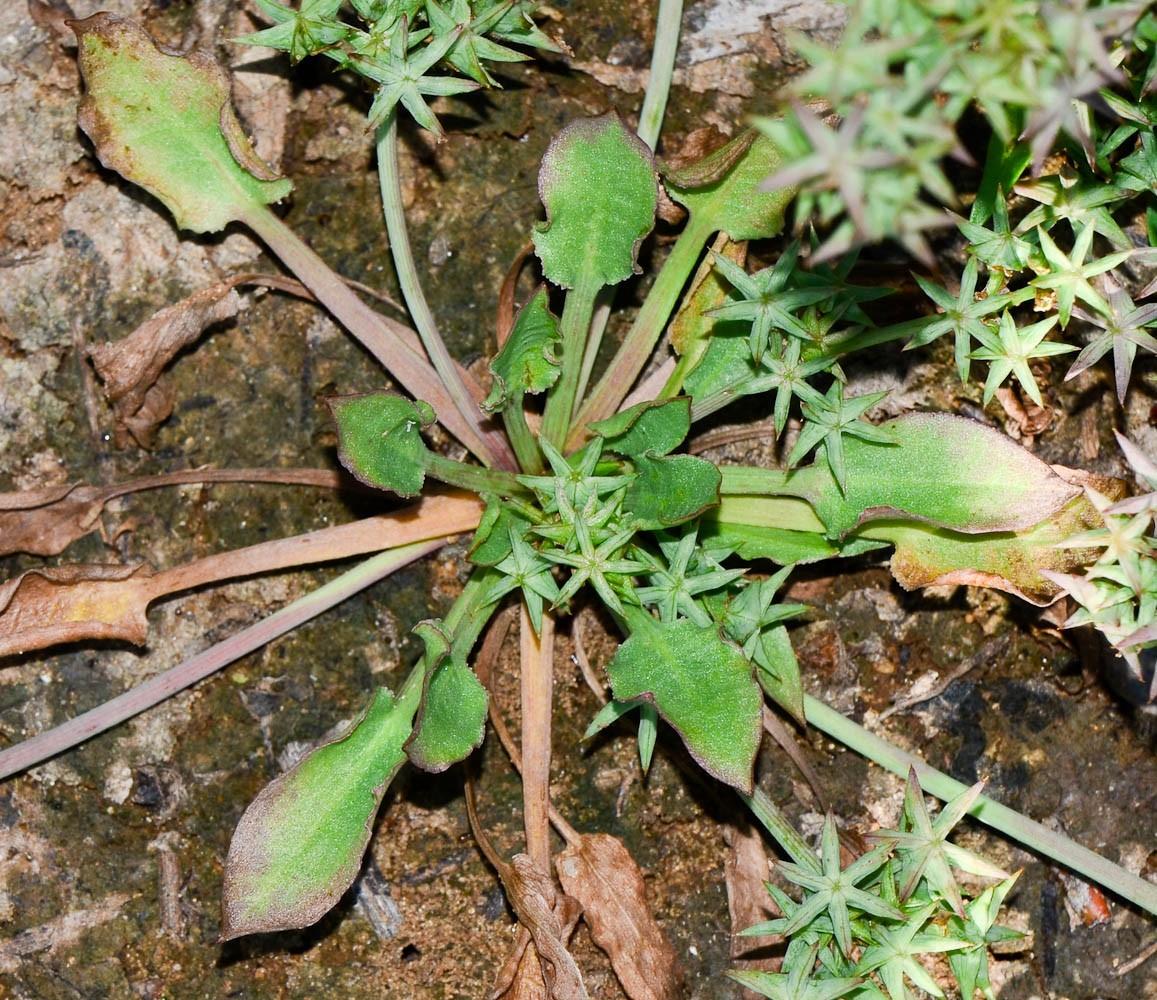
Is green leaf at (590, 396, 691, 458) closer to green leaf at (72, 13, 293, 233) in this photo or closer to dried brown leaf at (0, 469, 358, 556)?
dried brown leaf at (0, 469, 358, 556)

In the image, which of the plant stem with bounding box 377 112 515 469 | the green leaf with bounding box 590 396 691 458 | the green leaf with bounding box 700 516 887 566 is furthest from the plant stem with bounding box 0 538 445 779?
the green leaf with bounding box 700 516 887 566

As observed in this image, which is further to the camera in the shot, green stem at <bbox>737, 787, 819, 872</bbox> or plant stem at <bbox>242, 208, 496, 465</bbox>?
plant stem at <bbox>242, 208, 496, 465</bbox>

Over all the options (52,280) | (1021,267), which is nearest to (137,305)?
(52,280)

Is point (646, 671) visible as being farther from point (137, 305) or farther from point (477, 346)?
point (137, 305)

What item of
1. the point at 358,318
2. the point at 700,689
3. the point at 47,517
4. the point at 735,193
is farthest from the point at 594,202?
the point at 47,517

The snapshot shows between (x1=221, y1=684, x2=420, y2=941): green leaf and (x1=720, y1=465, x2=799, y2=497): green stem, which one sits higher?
(x1=720, y1=465, x2=799, y2=497): green stem

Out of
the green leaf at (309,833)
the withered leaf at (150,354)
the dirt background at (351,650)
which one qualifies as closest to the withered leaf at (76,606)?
the dirt background at (351,650)
